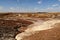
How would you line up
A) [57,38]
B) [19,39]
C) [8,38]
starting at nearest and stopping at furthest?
1. [57,38]
2. [19,39]
3. [8,38]

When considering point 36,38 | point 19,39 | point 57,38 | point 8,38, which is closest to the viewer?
point 57,38

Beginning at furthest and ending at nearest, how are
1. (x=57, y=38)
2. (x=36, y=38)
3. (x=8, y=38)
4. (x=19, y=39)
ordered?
(x=8, y=38) → (x=19, y=39) → (x=36, y=38) → (x=57, y=38)

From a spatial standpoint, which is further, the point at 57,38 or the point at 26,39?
the point at 26,39

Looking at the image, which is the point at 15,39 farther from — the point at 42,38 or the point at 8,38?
the point at 42,38

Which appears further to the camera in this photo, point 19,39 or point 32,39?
point 19,39

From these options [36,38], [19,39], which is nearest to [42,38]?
[36,38]

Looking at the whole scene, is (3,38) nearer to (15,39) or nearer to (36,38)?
(15,39)

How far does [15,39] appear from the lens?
1498cm

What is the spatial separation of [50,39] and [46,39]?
0.34m

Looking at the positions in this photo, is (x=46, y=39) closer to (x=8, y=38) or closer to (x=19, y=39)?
(x=19, y=39)

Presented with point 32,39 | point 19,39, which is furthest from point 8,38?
point 32,39

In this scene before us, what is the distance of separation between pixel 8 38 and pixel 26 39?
259cm

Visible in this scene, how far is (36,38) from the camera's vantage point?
13570 mm

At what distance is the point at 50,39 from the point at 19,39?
10.7 ft
